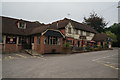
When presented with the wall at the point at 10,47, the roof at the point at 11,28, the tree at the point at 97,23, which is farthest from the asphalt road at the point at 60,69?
the tree at the point at 97,23

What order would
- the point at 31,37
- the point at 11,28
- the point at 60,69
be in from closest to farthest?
the point at 60,69 < the point at 11,28 < the point at 31,37

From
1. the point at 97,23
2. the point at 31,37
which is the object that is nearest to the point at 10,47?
the point at 31,37

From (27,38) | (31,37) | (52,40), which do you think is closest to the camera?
(52,40)

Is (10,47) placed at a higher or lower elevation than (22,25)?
lower

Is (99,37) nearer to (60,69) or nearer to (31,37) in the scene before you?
(31,37)

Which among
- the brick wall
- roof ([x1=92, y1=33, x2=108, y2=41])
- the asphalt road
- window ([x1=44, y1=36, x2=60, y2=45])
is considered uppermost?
roof ([x1=92, y1=33, x2=108, y2=41])

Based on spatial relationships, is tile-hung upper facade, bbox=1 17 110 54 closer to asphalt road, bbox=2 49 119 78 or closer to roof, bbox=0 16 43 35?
roof, bbox=0 16 43 35

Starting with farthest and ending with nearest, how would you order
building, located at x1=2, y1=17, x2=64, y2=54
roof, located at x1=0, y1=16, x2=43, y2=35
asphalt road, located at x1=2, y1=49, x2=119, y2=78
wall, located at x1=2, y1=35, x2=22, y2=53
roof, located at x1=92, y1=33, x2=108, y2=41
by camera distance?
roof, located at x1=92, y1=33, x2=108, y2=41 < roof, located at x1=0, y1=16, x2=43, y2=35 < wall, located at x1=2, y1=35, x2=22, y2=53 < building, located at x1=2, y1=17, x2=64, y2=54 < asphalt road, located at x1=2, y1=49, x2=119, y2=78

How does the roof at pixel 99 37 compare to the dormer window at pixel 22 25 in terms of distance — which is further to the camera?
the roof at pixel 99 37

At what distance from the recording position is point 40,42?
2086 centimetres

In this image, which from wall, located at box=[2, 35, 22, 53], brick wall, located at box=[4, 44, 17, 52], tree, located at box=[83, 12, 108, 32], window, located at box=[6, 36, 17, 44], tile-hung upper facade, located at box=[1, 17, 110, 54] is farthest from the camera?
tree, located at box=[83, 12, 108, 32]

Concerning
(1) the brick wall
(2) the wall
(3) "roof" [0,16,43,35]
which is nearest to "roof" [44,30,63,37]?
(3) "roof" [0,16,43,35]

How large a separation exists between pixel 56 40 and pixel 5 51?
915 centimetres

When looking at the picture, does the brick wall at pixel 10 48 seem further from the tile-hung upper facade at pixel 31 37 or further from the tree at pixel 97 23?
the tree at pixel 97 23
